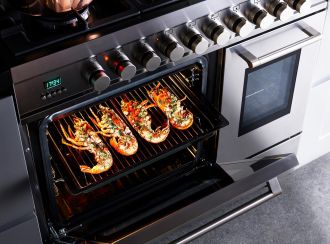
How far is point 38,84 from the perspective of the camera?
1337 millimetres

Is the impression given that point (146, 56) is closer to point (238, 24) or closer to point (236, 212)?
point (238, 24)

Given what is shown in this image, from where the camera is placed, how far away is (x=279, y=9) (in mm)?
1563

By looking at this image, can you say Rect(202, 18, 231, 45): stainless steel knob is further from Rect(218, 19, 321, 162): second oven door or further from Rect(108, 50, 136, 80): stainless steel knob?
Rect(108, 50, 136, 80): stainless steel knob

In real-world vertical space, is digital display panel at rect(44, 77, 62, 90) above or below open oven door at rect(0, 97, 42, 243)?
above

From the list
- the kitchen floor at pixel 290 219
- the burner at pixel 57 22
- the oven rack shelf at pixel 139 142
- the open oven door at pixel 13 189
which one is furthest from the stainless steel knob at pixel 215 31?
the kitchen floor at pixel 290 219

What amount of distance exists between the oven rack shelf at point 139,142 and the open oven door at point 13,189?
0.44 feet

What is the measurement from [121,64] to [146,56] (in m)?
0.07

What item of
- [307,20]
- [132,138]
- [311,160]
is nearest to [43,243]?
[132,138]

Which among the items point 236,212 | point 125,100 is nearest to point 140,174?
point 125,100

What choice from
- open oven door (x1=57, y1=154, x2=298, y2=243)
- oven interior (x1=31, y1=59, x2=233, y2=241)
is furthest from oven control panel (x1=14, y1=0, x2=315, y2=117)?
open oven door (x1=57, y1=154, x2=298, y2=243)

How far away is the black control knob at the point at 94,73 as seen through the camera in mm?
1371

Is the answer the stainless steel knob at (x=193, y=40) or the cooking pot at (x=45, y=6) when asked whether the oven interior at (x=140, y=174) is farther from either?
the cooking pot at (x=45, y=6)

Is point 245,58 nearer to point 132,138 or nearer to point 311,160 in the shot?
point 132,138

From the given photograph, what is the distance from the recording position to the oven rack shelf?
5.31ft
